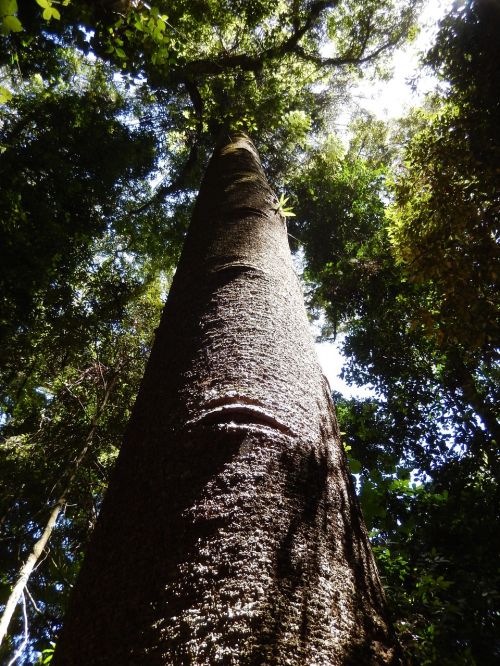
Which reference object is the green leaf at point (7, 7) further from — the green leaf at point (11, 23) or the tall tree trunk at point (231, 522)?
the tall tree trunk at point (231, 522)

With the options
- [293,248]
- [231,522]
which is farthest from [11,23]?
[293,248]

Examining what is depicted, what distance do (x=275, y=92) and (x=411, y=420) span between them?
6.29 m

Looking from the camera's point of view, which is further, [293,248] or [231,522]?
[293,248]

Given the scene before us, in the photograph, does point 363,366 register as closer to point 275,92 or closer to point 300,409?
point 275,92

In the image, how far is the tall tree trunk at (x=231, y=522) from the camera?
30.1 inches

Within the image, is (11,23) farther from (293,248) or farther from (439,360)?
(293,248)

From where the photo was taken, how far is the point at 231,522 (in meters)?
0.91

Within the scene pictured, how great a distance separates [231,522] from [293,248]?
11940 mm

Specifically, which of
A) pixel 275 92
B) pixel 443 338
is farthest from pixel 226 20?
pixel 443 338

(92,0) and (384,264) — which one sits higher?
(384,264)

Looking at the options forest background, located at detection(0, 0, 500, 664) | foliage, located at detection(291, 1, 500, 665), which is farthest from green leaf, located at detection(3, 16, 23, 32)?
foliage, located at detection(291, 1, 500, 665)

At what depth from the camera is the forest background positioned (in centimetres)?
427

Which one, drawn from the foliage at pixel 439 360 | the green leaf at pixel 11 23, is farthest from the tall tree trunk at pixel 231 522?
the foliage at pixel 439 360

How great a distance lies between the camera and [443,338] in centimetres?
430
